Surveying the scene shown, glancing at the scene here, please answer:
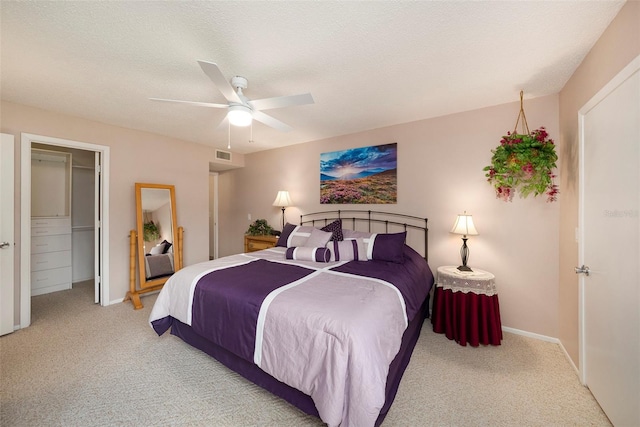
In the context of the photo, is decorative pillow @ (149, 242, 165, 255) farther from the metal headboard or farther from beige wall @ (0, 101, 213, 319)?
the metal headboard

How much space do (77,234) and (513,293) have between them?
6.76 metres

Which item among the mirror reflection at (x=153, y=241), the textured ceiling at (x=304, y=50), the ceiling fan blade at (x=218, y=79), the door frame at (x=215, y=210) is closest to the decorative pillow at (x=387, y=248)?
the textured ceiling at (x=304, y=50)

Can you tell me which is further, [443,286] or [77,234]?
[77,234]

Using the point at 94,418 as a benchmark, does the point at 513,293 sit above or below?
above

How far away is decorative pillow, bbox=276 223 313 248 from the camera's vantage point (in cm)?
320

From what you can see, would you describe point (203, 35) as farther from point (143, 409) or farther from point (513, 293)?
point (513, 293)

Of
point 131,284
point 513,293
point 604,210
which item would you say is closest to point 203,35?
point 604,210

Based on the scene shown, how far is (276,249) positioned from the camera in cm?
332

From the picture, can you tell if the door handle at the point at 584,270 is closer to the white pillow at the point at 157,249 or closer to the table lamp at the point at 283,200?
the table lamp at the point at 283,200

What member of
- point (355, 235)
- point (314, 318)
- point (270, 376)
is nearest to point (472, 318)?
point (355, 235)

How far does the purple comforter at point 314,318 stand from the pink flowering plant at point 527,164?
52.7 inches

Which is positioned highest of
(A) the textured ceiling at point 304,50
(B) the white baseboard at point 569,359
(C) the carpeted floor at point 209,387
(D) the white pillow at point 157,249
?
(A) the textured ceiling at point 304,50

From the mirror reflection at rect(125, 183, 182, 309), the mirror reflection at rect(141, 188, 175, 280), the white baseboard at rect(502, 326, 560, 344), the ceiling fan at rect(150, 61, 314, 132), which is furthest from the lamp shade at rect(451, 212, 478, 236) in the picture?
the mirror reflection at rect(141, 188, 175, 280)

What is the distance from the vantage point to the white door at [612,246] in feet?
4.26
